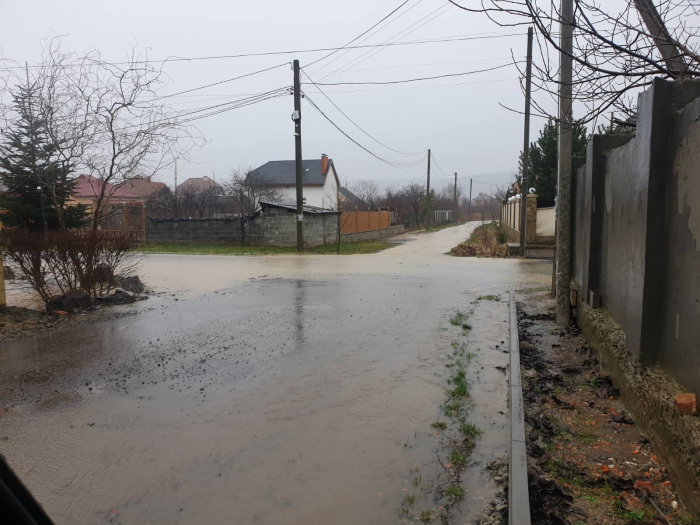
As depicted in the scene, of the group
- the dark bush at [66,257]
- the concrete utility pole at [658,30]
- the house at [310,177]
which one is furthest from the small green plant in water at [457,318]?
the house at [310,177]

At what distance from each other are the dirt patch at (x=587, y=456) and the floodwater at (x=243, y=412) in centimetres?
33

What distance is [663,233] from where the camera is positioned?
3826mm

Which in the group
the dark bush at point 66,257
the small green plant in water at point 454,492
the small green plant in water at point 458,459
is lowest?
the small green plant in water at point 454,492

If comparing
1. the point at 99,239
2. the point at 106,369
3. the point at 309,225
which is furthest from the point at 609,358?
the point at 309,225

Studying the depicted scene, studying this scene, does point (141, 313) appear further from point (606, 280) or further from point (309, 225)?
point (309, 225)

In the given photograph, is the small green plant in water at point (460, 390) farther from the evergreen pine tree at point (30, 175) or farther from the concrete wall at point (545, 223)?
the concrete wall at point (545, 223)

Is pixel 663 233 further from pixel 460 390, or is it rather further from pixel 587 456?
pixel 460 390

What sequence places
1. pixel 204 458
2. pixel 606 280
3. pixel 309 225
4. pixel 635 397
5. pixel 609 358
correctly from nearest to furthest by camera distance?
pixel 204 458, pixel 635 397, pixel 609 358, pixel 606 280, pixel 309 225

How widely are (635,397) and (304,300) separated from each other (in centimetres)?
738

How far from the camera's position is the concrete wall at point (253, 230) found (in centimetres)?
2611

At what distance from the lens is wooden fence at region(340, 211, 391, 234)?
31.6 meters

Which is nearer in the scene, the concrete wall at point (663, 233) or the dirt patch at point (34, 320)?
the concrete wall at point (663, 233)

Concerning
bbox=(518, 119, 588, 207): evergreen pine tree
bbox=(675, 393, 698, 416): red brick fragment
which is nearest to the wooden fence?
bbox=(518, 119, 588, 207): evergreen pine tree

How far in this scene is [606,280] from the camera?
611 centimetres
